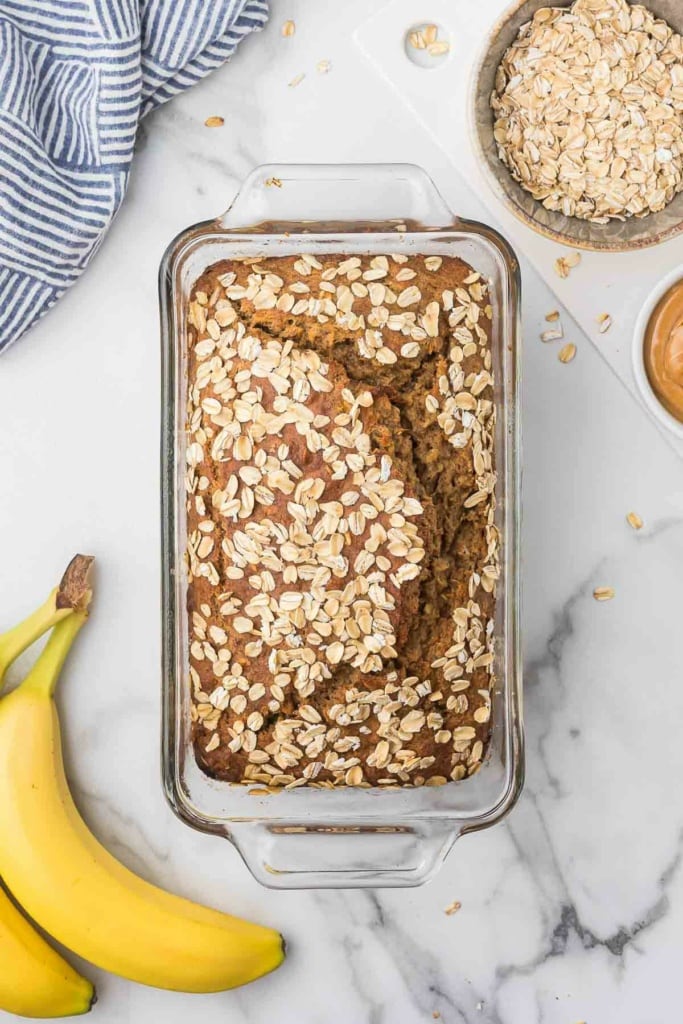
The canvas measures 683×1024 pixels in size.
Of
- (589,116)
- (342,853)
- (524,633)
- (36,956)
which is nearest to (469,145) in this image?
(589,116)

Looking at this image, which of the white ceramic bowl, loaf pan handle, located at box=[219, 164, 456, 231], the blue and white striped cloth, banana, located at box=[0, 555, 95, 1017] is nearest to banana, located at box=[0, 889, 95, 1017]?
banana, located at box=[0, 555, 95, 1017]

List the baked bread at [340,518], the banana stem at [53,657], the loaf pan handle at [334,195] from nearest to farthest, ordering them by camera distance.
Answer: the baked bread at [340,518] → the loaf pan handle at [334,195] → the banana stem at [53,657]

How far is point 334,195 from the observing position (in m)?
1.31

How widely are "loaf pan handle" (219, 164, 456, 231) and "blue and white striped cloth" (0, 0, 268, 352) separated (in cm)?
22

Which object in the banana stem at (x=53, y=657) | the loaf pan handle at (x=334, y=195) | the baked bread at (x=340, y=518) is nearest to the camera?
the baked bread at (x=340, y=518)

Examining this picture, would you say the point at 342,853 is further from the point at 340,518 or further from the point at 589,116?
the point at 589,116

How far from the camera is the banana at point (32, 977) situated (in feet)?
4.48

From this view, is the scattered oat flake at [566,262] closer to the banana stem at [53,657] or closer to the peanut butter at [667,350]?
the peanut butter at [667,350]

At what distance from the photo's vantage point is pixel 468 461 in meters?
1.19

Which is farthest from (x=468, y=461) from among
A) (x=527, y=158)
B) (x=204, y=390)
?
(x=527, y=158)

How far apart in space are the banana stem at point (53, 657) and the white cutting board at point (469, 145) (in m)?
0.88

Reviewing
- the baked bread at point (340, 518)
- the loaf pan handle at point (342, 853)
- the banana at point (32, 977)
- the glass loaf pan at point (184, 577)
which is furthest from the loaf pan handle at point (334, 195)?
the banana at point (32, 977)

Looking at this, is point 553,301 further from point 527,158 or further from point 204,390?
point 204,390

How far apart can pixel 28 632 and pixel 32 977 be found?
19.8 inches
